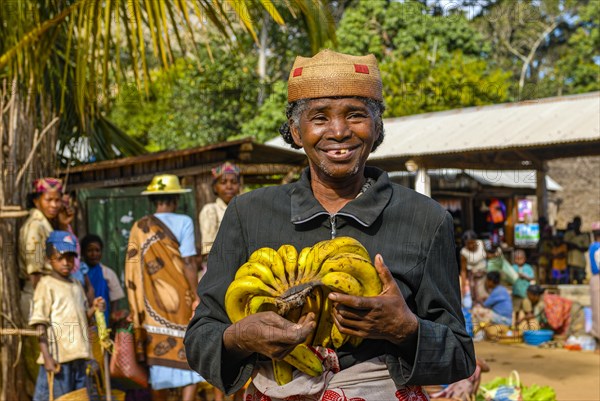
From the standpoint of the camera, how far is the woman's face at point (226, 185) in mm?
6703

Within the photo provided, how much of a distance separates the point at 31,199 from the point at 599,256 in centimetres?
658

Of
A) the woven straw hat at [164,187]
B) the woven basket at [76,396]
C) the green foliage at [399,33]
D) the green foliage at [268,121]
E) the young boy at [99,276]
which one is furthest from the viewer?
the green foliage at [399,33]

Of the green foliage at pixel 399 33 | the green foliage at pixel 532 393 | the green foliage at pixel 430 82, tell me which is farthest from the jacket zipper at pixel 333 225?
the green foliage at pixel 399 33

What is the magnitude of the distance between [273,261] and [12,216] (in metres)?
4.58

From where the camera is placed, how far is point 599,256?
992cm

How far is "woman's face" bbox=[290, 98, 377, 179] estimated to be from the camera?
191 cm

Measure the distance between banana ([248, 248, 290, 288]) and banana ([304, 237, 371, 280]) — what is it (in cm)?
5

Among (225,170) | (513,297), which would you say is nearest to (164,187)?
(225,170)

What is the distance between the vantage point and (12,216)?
594cm

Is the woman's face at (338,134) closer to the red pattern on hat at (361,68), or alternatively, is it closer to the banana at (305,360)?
the red pattern on hat at (361,68)

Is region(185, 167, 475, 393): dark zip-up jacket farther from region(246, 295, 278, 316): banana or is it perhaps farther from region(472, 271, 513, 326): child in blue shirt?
region(472, 271, 513, 326): child in blue shirt

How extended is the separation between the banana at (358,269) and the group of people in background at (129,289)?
14.0 ft

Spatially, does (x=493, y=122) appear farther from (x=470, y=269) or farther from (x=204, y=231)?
(x=204, y=231)

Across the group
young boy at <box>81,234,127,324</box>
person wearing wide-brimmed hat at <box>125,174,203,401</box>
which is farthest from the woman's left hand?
young boy at <box>81,234,127,324</box>
